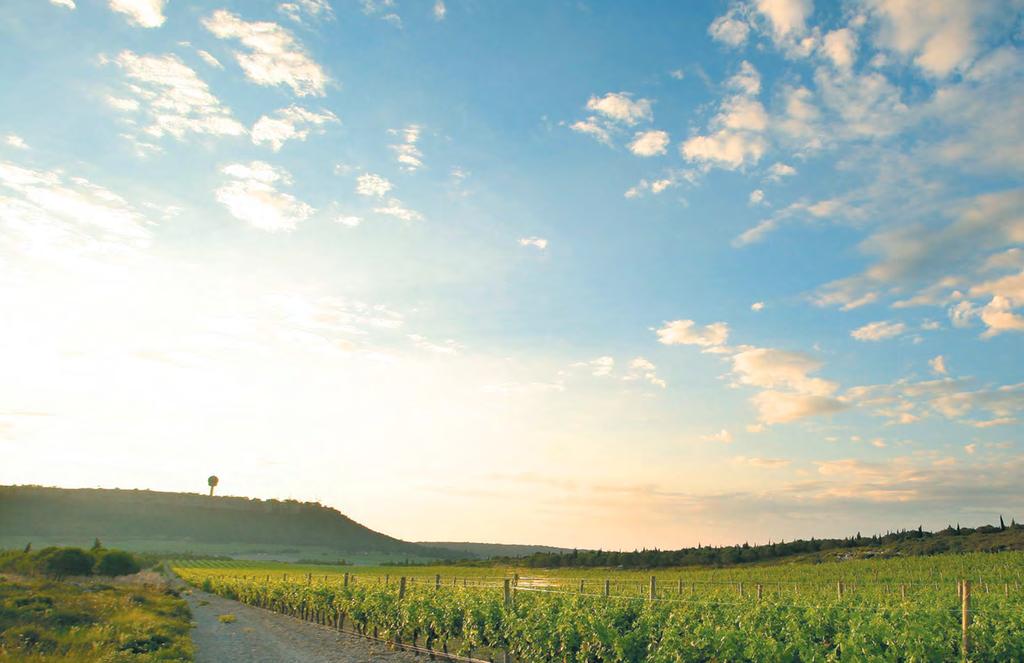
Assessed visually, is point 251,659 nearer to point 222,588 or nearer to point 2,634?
point 2,634

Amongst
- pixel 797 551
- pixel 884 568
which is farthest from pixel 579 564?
pixel 884 568

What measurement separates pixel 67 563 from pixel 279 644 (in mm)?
57956

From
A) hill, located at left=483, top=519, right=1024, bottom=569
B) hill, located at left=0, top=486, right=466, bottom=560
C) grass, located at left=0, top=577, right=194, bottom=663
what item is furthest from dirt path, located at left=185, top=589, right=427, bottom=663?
hill, located at left=0, top=486, right=466, bottom=560

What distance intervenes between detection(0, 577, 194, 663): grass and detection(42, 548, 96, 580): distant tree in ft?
117

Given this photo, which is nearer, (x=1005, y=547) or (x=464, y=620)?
(x=464, y=620)

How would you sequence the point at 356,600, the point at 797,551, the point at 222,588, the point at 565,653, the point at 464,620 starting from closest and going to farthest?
the point at 565,653 → the point at 464,620 → the point at 356,600 → the point at 222,588 → the point at 797,551

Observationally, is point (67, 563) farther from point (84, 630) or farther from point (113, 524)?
point (113, 524)

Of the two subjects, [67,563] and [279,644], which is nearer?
[279,644]

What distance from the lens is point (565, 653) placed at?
1406cm

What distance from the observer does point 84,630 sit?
75.5 ft

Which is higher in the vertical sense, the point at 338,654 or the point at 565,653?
the point at 565,653

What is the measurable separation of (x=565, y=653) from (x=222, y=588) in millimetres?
54026

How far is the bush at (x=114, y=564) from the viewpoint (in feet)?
238

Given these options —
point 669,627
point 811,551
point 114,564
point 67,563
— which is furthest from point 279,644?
point 811,551
